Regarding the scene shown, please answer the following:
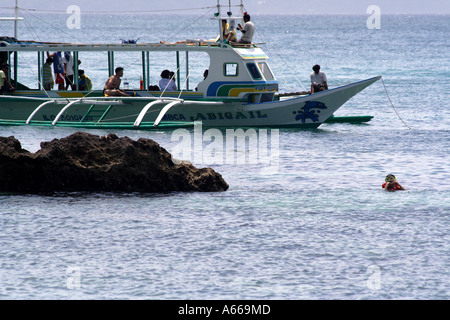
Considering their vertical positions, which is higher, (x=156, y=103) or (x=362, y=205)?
(x=156, y=103)

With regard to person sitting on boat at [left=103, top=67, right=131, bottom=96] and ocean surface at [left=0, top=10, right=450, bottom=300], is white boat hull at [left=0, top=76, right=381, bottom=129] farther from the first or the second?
ocean surface at [left=0, top=10, right=450, bottom=300]

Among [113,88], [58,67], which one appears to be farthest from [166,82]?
[58,67]

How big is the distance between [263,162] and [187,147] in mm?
2937

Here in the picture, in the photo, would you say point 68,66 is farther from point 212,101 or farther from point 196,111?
point 212,101

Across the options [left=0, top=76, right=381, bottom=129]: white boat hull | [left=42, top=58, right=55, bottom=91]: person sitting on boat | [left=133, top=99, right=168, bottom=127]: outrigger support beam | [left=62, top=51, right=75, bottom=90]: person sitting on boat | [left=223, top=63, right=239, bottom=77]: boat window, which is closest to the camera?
[left=133, top=99, right=168, bottom=127]: outrigger support beam

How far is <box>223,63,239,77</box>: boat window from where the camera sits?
81.7ft

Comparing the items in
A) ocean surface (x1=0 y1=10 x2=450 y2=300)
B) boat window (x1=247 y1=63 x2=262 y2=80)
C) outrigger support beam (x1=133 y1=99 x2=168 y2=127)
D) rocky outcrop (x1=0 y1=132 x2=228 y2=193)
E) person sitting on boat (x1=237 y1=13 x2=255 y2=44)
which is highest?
person sitting on boat (x1=237 y1=13 x2=255 y2=44)

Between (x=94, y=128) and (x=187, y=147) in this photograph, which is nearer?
(x=187, y=147)

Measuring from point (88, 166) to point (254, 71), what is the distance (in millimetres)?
9900

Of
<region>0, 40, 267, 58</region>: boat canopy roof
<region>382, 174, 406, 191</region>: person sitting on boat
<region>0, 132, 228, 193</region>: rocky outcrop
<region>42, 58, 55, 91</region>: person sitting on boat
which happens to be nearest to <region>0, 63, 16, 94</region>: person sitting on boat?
<region>0, 40, 267, 58</region>: boat canopy roof

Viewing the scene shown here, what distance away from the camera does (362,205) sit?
52.2 ft

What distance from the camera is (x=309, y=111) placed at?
25219 millimetres

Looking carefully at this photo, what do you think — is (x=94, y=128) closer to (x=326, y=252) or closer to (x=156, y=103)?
(x=156, y=103)
